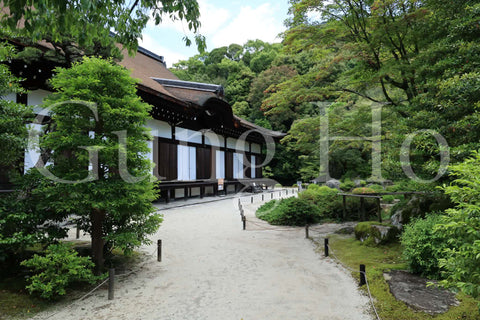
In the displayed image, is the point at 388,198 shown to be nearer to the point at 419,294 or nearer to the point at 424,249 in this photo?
the point at 424,249

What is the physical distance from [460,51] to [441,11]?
1.55m

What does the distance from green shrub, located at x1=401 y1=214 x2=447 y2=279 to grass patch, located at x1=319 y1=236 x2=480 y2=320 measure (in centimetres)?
39

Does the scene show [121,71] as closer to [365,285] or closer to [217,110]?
[365,285]

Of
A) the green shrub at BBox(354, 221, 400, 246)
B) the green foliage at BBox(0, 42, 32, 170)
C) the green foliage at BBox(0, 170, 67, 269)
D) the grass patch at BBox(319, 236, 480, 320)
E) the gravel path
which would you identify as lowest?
the gravel path

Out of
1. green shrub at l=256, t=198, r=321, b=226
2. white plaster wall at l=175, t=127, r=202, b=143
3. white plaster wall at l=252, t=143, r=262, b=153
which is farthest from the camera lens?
white plaster wall at l=252, t=143, r=262, b=153

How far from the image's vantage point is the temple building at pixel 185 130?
1259 cm

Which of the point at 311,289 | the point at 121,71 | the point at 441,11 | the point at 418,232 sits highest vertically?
the point at 441,11

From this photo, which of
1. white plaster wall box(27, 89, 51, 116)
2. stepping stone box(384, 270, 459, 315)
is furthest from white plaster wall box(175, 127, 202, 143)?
stepping stone box(384, 270, 459, 315)

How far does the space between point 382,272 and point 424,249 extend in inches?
32.4

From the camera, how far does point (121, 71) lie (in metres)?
5.23

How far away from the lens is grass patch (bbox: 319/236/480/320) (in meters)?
3.63

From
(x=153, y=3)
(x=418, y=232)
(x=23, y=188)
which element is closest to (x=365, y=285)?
(x=418, y=232)

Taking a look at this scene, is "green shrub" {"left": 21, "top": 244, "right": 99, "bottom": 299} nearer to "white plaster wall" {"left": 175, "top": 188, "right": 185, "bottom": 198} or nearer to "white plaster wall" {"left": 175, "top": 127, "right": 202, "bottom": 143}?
"white plaster wall" {"left": 175, "top": 127, "right": 202, "bottom": 143}

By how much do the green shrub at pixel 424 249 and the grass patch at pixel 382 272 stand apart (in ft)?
1.29
